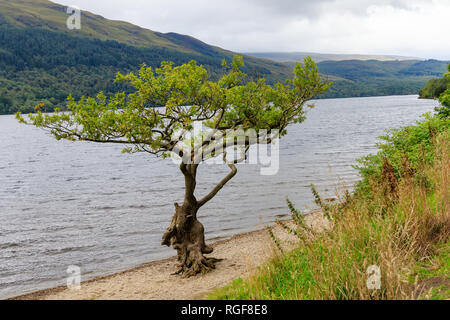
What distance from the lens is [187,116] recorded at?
14453mm

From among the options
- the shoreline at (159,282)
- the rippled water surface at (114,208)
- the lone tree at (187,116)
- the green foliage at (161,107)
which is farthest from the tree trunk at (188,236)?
the rippled water surface at (114,208)

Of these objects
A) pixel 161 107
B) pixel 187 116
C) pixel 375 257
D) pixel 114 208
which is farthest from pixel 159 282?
pixel 114 208

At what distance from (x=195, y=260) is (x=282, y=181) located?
23.0m

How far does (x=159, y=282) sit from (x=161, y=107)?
7.18 metres

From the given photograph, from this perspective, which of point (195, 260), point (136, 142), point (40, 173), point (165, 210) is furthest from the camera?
point (40, 173)

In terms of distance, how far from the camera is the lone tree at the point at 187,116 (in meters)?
13.7

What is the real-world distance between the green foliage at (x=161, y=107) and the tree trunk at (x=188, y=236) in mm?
1889

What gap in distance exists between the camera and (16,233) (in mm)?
25438

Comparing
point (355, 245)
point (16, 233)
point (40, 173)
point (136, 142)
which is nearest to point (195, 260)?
point (136, 142)

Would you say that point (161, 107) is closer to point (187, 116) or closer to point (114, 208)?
point (187, 116)

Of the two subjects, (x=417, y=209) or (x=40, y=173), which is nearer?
(x=417, y=209)
